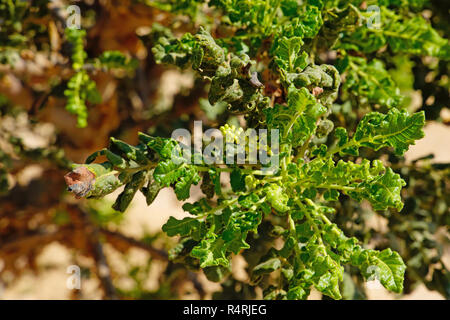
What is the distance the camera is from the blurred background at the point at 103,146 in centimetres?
165

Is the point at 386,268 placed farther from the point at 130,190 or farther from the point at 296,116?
the point at 130,190

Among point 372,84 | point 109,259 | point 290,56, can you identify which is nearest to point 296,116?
point 290,56

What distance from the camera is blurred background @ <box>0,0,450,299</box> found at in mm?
1647

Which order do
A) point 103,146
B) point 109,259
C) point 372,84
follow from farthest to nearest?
point 109,259 < point 103,146 < point 372,84

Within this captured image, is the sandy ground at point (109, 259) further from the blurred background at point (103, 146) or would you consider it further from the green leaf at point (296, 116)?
the green leaf at point (296, 116)

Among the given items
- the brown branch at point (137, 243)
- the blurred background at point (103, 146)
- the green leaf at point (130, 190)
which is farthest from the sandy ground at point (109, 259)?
the green leaf at point (130, 190)

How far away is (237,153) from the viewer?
1.06 metres

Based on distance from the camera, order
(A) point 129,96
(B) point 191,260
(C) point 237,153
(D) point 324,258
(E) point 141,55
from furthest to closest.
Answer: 1. (E) point 141,55
2. (A) point 129,96
3. (B) point 191,260
4. (C) point 237,153
5. (D) point 324,258

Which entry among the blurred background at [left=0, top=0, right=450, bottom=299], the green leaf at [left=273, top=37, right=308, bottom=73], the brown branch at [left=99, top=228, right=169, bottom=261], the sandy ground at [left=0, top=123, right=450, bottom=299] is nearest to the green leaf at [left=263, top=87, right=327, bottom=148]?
the green leaf at [left=273, top=37, right=308, bottom=73]

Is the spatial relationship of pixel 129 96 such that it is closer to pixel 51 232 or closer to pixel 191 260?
pixel 51 232

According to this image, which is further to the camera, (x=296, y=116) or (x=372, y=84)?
(x=372, y=84)

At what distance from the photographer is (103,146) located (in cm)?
242
